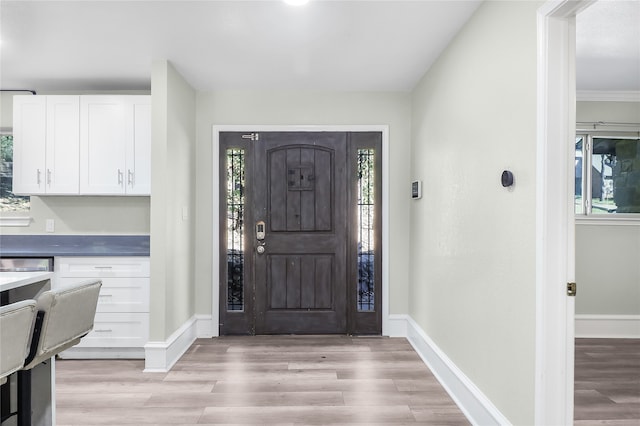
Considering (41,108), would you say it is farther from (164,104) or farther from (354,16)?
(354,16)

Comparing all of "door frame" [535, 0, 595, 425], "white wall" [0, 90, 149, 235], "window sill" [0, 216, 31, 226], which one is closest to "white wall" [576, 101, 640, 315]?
"door frame" [535, 0, 595, 425]

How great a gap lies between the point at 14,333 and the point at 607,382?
363 centimetres

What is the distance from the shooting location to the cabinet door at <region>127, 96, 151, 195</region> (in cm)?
365

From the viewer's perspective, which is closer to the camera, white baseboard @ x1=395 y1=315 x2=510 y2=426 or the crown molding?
white baseboard @ x1=395 y1=315 x2=510 y2=426

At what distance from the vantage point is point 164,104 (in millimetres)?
3311

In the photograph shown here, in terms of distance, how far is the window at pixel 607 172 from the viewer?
415 cm

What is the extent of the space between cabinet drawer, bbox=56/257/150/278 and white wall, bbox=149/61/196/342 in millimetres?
289

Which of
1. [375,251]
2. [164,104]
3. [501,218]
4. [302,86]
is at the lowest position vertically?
[375,251]

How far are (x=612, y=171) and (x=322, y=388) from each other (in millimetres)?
3554

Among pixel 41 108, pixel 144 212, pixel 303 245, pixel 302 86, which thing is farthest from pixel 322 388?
pixel 41 108

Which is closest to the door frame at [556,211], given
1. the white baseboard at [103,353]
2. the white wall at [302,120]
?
the white wall at [302,120]

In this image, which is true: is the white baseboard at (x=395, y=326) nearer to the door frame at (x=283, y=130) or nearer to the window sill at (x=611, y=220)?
the door frame at (x=283, y=130)

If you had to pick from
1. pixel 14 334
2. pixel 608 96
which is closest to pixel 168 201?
pixel 14 334

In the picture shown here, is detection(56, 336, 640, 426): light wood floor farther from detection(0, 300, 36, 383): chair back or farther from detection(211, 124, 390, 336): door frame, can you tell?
detection(0, 300, 36, 383): chair back
